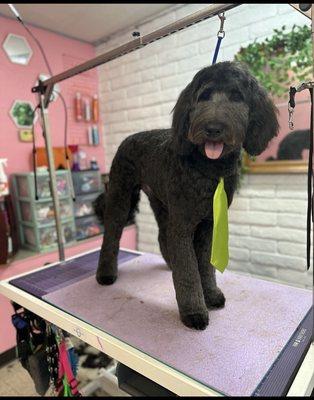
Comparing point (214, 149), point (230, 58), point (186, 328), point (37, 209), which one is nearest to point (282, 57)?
point (230, 58)

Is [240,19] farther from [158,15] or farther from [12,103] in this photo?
[12,103]

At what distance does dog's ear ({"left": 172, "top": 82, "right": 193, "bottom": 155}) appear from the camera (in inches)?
25.3

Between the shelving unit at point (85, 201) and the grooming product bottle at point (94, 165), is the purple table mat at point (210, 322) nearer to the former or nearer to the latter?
the shelving unit at point (85, 201)

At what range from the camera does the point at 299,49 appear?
114cm

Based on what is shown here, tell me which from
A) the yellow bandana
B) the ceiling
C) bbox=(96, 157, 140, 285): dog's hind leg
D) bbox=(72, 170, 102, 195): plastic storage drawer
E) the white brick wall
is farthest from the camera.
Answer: bbox=(72, 170, 102, 195): plastic storage drawer

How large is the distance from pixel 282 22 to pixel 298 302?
3.50ft

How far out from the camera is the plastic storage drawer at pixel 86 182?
1738 millimetres

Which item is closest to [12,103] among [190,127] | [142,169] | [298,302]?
[142,169]

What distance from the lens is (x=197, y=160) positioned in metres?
0.68

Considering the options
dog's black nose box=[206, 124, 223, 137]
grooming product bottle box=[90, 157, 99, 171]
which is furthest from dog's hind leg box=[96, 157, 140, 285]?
grooming product bottle box=[90, 157, 99, 171]

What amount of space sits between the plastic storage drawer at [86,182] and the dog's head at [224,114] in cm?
118

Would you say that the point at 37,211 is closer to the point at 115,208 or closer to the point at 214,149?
the point at 115,208

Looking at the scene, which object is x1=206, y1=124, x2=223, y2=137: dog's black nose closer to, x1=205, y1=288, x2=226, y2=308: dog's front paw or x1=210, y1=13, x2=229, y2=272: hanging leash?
x1=210, y1=13, x2=229, y2=272: hanging leash

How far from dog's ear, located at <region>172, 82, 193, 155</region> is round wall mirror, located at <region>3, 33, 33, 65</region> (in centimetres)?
120
